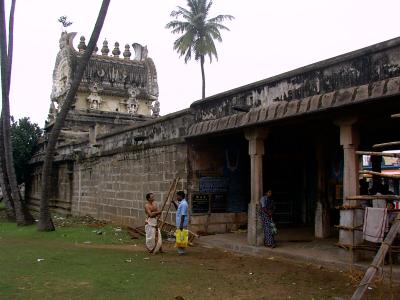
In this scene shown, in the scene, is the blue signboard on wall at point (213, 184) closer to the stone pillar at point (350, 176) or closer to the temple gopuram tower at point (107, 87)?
the stone pillar at point (350, 176)

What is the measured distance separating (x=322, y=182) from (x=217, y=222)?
10.3 ft

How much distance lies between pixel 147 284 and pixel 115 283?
1.74ft

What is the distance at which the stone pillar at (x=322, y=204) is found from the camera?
12.4m

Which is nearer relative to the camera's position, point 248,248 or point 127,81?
point 248,248

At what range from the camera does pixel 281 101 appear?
1027 centimetres

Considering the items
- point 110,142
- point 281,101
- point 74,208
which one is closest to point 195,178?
point 281,101

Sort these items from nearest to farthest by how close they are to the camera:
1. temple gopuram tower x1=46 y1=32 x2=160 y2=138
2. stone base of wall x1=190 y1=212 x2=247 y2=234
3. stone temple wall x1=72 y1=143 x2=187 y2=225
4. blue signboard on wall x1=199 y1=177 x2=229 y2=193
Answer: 1. stone base of wall x1=190 y1=212 x2=247 y2=234
2. blue signboard on wall x1=199 y1=177 x2=229 y2=193
3. stone temple wall x1=72 y1=143 x2=187 y2=225
4. temple gopuram tower x1=46 y1=32 x2=160 y2=138

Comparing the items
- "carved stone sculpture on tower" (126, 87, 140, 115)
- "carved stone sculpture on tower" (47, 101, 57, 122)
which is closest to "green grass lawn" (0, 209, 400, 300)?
"carved stone sculpture on tower" (47, 101, 57, 122)

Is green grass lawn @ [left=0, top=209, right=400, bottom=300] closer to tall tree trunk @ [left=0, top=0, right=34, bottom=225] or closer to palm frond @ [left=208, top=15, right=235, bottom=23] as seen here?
tall tree trunk @ [left=0, top=0, right=34, bottom=225]

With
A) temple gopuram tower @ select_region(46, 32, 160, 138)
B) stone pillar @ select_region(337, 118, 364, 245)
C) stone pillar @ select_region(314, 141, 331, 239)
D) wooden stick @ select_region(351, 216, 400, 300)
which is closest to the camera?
wooden stick @ select_region(351, 216, 400, 300)

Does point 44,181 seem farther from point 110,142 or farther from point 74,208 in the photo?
point 74,208

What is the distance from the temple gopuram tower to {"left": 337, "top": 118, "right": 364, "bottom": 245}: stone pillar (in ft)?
66.3

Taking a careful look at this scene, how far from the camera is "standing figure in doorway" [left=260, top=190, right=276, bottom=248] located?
10945mm

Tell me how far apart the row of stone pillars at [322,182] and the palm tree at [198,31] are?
66.1ft
